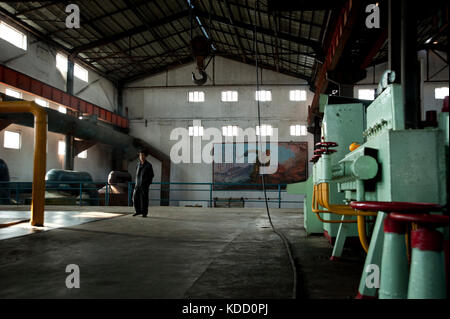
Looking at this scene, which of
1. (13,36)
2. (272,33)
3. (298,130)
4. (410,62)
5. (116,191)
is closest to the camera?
(410,62)

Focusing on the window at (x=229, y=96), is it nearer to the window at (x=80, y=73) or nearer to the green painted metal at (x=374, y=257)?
the window at (x=80, y=73)

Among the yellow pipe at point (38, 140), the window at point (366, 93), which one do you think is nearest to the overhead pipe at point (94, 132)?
the yellow pipe at point (38, 140)

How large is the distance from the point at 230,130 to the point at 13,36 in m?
11.4

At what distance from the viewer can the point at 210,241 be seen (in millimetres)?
4117

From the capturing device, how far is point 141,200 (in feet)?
24.2

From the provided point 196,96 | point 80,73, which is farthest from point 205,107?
point 80,73

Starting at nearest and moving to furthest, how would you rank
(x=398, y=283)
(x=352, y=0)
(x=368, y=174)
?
(x=398, y=283) → (x=368, y=174) → (x=352, y=0)

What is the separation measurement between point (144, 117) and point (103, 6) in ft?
26.1

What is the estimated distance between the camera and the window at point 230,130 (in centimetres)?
1962

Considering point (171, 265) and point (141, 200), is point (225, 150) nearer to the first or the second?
point (141, 200)

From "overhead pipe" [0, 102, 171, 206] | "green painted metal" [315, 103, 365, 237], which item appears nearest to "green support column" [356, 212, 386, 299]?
"green painted metal" [315, 103, 365, 237]

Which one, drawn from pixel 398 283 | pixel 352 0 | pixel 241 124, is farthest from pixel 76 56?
pixel 398 283

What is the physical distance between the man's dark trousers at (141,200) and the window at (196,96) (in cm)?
1346
